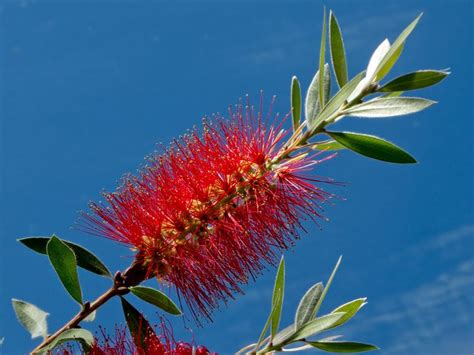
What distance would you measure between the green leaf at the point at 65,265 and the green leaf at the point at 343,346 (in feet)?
2.24

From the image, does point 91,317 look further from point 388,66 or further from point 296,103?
point 388,66

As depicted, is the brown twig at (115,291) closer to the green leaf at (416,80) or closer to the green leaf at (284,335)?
the green leaf at (284,335)

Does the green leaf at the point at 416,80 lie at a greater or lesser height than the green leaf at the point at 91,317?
lesser

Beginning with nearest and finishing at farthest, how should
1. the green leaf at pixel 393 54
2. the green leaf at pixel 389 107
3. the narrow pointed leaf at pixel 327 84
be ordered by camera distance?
the green leaf at pixel 393 54
the green leaf at pixel 389 107
the narrow pointed leaf at pixel 327 84

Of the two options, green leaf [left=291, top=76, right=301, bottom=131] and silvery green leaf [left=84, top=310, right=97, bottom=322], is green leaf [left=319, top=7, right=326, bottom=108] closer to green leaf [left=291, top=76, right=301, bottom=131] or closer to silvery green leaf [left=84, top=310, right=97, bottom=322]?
green leaf [left=291, top=76, right=301, bottom=131]

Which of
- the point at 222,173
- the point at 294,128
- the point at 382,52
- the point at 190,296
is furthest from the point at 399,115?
the point at 190,296

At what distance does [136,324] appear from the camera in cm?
191

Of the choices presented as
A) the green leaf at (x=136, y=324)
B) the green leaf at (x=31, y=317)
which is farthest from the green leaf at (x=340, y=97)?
the green leaf at (x=31, y=317)

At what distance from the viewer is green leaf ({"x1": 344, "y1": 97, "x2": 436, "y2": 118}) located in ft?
5.65

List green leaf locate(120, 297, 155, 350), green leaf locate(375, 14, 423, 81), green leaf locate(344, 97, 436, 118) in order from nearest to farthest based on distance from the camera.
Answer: green leaf locate(375, 14, 423, 81), green leaf locate(344, 97, 436, 118), green leaf locate(120, 297, 155, 350)

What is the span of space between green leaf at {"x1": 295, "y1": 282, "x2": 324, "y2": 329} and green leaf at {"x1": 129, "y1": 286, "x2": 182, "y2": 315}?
1.11ft

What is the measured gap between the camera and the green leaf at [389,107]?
1722 mm

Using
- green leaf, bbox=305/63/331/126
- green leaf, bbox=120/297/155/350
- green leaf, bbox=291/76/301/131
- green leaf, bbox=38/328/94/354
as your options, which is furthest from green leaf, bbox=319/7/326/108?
green leaf, bbox=38/328/94/354

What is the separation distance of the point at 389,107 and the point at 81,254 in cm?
101
